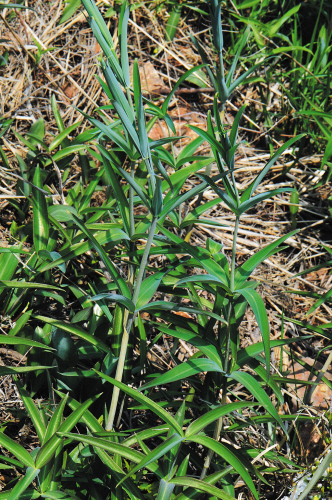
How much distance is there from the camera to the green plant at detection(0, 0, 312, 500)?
877mm

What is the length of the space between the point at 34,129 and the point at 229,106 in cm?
104

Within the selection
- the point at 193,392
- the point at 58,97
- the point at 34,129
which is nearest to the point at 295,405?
the point at 193,392

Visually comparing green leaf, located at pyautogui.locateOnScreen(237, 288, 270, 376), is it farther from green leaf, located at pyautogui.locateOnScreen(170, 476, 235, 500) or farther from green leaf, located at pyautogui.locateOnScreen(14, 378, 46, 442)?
green leaf, located at pyautogui.locateOnScreen(14, 378, 46, 442)

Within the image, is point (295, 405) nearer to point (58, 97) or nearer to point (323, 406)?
point (323, 406)

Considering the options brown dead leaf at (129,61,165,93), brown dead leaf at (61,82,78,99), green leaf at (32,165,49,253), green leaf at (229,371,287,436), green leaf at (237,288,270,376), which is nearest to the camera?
green leaf at (237,288,270,376)

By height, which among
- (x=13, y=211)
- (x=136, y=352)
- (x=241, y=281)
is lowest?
(x=136, y=352)

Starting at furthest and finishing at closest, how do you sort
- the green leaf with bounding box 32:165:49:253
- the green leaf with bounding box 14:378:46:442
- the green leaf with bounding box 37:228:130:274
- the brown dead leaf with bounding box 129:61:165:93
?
the brown dead leaf with bounding box 129:61:165:93 < the green leaf with bounding box 32:165:49:253 < the green leaf with bounding box 37:228:130:274 < the green leaf with bounding box 14:378:46:442

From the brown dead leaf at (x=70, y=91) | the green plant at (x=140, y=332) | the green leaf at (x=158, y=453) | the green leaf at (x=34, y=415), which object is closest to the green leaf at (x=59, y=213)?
the green plant at (x=140, y=332)

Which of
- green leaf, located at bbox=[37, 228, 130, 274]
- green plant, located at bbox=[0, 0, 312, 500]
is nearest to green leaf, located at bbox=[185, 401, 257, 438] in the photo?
green plant, located at bbox=[0, 0, 312, 500]

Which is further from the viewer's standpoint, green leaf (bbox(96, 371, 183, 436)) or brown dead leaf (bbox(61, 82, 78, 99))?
brown dead leaf (bbox(61, 82, 78, 99))

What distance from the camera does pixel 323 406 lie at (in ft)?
5.08

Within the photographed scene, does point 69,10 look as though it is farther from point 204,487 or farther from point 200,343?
point 204,487

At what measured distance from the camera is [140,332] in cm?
119

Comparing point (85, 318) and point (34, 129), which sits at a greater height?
point (34, 129)
